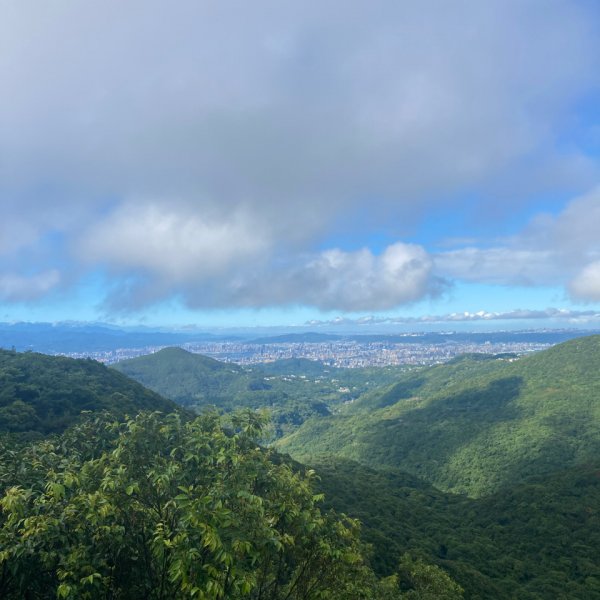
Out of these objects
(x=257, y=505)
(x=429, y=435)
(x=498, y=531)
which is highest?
(x=257, y=505)

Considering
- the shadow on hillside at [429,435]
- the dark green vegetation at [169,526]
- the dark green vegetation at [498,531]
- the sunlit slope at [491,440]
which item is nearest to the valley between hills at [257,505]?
the dark green vegetation at [169,526]

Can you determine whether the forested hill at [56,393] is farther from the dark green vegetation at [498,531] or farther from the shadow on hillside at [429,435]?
the shadow on hillside at [429,435]

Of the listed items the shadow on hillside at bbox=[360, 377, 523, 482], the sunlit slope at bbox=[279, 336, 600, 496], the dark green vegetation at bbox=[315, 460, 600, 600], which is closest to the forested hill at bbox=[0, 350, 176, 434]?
the dark green vegetation at bbox=[315, 460, 600, 600]

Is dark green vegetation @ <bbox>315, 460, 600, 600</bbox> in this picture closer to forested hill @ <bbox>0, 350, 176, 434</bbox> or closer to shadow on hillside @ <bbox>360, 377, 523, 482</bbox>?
forested hill @ <bbox>0, 350, 176, 434</bbox>

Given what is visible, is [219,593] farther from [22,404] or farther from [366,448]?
[366,448]

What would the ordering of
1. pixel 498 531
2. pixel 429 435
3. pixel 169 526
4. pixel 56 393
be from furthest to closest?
pixel 429 435, pixel 56 393, pixel 498 531, pixel 169 526

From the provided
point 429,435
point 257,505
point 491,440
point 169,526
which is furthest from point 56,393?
point 491,440

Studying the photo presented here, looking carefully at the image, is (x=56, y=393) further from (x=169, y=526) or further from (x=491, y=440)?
(x=491, y=440)
